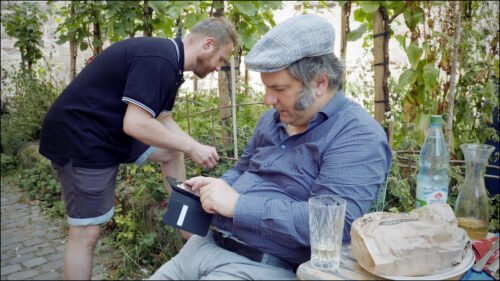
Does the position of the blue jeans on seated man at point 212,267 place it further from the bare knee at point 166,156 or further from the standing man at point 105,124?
the bare knee at point 166,156

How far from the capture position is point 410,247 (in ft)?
3.18

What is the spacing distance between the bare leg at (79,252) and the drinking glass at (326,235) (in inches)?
65.9

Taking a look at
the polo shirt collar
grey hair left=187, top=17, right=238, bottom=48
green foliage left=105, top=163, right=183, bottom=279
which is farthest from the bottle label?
green foliage left=105, top=163, right=183, bottom=279

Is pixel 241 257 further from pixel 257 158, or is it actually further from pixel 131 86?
pixel 131 86

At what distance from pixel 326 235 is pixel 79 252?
1719 millimetres

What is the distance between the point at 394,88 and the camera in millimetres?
2432

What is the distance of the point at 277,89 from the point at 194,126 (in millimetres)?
2228

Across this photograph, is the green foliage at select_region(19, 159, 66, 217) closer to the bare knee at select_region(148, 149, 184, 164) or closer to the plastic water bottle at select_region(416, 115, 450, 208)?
the bare knee at select_region(148, 149, 184, 164)

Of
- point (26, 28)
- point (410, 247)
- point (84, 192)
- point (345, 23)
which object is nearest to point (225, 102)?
point (345, 23)

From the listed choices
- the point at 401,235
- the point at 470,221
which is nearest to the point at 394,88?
the point at 470,221

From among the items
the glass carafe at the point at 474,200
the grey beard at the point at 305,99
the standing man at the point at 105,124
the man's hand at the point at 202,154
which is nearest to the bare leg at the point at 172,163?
the standing man at the point at 105,124

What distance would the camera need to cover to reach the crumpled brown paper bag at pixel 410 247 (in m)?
0.97

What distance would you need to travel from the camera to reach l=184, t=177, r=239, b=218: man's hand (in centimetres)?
142

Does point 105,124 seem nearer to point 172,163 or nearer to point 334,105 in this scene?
point 172,163
